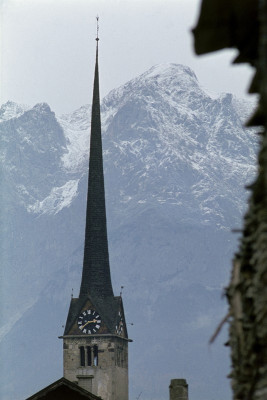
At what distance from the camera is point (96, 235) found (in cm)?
13475

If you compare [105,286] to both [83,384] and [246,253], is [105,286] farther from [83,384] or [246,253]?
[246,253]

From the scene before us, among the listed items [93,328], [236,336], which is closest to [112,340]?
[93,328]

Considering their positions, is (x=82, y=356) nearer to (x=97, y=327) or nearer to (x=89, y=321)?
(x=97, y=327)

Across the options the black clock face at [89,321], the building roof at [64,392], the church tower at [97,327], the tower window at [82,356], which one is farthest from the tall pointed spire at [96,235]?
the building roof at [64,392]

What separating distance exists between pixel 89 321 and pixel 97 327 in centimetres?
144

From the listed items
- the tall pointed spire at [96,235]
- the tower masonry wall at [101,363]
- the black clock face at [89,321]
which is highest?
the tall pointed spire at [96,235]

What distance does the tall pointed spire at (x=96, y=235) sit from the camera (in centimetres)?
13062

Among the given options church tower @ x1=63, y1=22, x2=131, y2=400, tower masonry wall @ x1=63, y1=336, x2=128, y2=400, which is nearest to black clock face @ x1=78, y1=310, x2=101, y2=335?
church tower @ x1=63, y1=22, x2=131, y2=400

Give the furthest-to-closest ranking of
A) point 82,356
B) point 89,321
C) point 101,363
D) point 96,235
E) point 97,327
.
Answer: point 96,235 < point 101,363 < point 82,356 < point 97,327 < point 89,321

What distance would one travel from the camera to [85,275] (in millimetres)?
131875

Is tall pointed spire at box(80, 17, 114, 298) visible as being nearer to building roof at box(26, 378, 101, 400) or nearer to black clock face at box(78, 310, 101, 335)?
black clock face at box(78, 310, 101, 335)

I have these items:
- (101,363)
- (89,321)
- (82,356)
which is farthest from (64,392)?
(101,363)

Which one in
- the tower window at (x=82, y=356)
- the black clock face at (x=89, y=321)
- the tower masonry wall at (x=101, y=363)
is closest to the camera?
the black clock face at (x=89, y=321)

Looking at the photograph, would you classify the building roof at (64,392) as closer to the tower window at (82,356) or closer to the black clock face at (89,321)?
the black clock face at (89,321)
